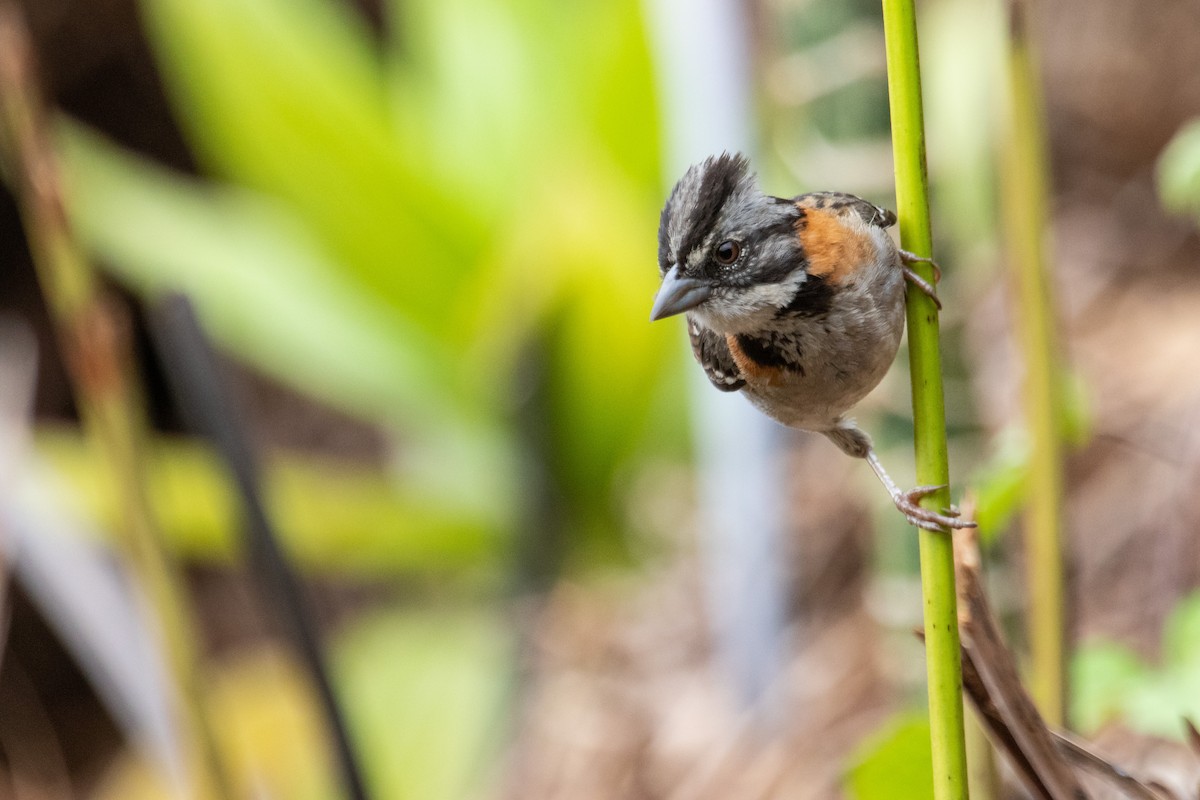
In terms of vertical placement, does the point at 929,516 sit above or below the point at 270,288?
below

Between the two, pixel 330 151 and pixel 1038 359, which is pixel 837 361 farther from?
pixel 330 151

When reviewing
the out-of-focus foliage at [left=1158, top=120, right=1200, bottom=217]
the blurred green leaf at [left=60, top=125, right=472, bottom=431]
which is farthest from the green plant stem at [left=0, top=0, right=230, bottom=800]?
the blurred green leaf at [left=60, top=125, right=472, bottom=431]

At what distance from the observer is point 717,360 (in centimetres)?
90

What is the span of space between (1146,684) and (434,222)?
2.39m

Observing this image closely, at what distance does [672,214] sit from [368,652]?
203 cm

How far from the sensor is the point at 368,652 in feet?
8.53

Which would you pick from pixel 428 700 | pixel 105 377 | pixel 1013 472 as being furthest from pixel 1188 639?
pixel 428 700

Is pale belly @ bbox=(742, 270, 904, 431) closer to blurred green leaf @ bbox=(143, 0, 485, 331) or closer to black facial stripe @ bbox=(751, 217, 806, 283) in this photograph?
black facial stripe @ bbox=(751, 217, 806, 283)

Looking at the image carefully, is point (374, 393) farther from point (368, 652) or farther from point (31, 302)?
point (31, 302)

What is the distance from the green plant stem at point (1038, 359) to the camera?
812mm

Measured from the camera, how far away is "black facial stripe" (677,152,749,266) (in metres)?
0.75

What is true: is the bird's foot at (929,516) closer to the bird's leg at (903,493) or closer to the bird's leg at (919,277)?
the bird's leg at (903,493)

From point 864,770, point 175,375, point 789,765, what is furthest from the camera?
point 789,765

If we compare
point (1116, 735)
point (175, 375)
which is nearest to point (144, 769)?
point (175, 375)
